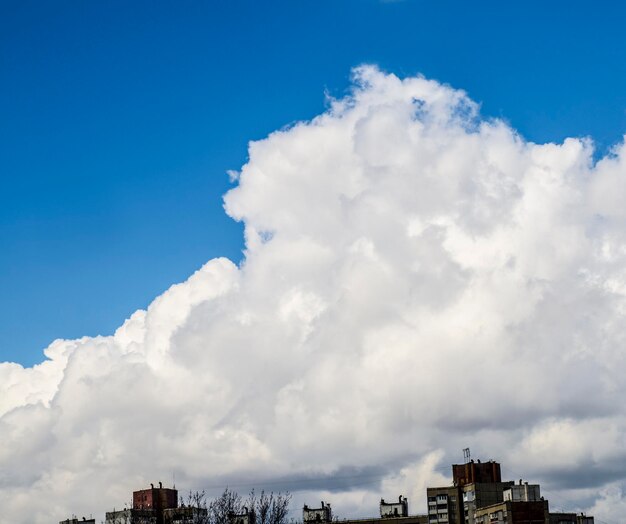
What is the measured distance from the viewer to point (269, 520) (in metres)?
160

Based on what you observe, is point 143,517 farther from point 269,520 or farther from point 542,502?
point 542,502

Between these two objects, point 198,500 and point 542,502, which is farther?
point 542,502

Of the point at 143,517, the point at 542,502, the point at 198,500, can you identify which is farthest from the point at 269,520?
the point at 542,502

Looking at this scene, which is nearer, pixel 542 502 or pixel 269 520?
pixel 269 520

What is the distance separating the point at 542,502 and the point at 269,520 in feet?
195

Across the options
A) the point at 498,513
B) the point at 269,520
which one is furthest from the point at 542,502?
the point at 269,520

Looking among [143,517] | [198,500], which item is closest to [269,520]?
Answer: [198,500]

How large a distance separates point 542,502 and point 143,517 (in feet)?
232

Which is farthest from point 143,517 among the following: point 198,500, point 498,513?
point 498,513

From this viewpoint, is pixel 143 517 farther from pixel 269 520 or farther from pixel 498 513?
pixel 498 513

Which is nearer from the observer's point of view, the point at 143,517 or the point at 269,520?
the point at 269,520

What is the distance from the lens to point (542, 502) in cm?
19638

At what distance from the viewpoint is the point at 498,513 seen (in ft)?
648

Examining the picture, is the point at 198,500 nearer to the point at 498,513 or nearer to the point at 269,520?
A: the point at 269,520
